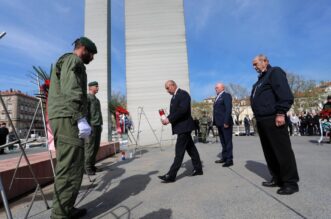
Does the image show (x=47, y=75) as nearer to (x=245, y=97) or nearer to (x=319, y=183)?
(x=319, y=183)

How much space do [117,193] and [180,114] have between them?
1.71 meters

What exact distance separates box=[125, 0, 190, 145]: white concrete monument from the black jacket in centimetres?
1113

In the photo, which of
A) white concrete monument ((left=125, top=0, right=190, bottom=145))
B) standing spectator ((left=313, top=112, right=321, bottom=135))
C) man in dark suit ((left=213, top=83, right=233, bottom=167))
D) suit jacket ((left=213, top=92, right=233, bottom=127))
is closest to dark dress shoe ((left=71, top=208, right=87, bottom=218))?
man in dark suit ((left=213, top=83, right=233, bottom=167))

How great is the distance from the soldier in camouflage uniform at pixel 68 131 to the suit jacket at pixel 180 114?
85.1 inches

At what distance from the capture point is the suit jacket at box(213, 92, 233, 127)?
6245 mm

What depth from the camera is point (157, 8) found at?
51.6ft

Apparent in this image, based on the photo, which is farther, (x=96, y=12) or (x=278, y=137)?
(x=96, y=12)

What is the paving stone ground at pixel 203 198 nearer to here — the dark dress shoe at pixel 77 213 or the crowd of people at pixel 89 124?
the dark dress shoe at pixel 77 213

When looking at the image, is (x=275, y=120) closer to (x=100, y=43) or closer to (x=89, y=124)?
(x=89, y=124)

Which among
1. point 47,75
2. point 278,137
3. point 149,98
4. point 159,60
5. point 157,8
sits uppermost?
point 157,8

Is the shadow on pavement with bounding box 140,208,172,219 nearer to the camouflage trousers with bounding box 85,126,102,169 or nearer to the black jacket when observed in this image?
the black jacket

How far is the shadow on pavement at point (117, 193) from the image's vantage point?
3.29 m

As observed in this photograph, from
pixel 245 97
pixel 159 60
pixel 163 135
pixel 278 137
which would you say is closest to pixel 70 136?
pixel 278 137

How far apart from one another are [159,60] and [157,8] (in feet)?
10.4
